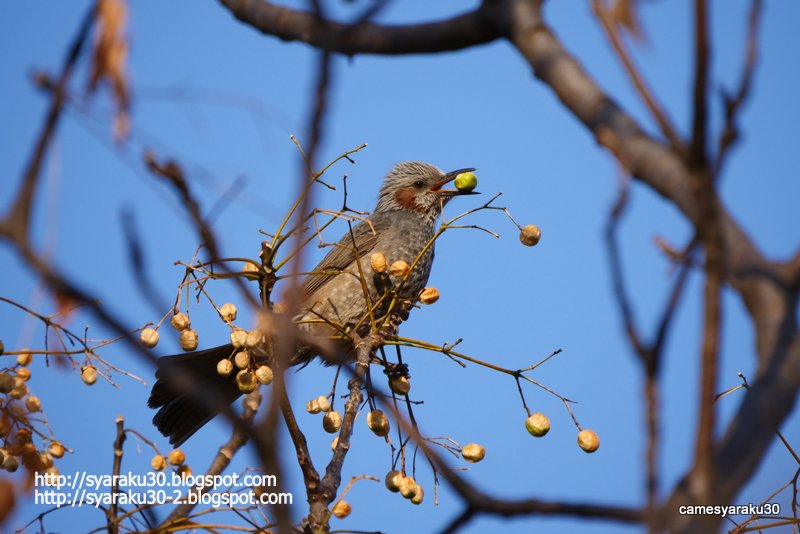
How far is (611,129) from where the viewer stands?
1685 mm

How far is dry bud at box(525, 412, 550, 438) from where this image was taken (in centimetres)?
304

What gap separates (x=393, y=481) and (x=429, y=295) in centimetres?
93

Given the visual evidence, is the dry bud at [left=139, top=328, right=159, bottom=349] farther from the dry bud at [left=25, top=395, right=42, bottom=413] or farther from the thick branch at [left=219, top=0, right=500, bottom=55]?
the thick branch at [left=219, top=0, right=500, bottom=55]

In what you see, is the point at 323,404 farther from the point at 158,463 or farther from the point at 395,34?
the point at 395,34

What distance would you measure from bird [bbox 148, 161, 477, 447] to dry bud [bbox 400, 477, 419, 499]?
623mm

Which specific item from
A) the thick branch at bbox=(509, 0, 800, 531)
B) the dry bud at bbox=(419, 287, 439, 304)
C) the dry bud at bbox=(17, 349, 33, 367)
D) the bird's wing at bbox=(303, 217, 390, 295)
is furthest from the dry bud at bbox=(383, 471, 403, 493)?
the bird's wing at bbox=(303, 217, 390, 295)

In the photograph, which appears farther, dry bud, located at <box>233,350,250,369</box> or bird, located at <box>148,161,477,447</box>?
bird, located at <box>148,161,477,447</box>

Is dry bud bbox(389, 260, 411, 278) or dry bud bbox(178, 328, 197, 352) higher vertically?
dry bud bbox(389, 260, 411, 278)

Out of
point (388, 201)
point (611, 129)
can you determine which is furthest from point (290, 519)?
point (388, 201)

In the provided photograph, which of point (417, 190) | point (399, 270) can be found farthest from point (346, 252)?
point (399, 270)

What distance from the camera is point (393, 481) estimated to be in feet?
10.2

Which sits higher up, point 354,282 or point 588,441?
point 354,282

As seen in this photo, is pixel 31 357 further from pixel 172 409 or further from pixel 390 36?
pixel 390 36

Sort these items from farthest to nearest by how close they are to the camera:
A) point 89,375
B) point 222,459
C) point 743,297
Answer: point 222,459
point 89,375
point 743,297
